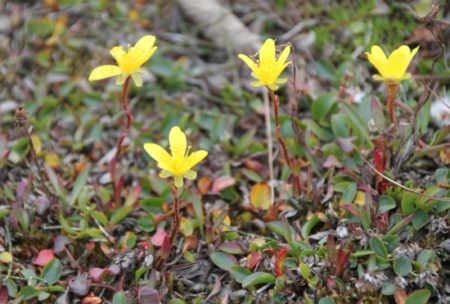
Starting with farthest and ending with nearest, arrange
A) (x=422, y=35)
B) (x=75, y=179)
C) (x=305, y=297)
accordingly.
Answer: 1. (x=422, y=35)
2. (x=75, y=179)
3. (x=305, y=297)

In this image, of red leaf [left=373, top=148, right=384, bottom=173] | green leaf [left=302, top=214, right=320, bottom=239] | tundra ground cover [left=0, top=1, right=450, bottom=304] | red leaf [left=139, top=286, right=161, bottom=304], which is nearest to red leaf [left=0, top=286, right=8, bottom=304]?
tundra ground cover [left=0, top=1, right=450, bottom=304]

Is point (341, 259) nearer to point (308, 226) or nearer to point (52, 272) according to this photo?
point (308, 226)

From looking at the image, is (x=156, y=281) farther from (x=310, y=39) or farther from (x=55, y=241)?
(x=310, y=39)

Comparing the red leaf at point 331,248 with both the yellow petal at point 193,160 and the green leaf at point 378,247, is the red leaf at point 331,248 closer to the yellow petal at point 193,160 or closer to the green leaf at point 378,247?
the green leaf at point 378,247

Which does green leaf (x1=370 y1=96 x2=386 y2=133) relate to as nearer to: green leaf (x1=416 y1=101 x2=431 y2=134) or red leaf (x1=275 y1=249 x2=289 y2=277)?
green leaf (x1=416 y1=101 x2=431 y2=134)

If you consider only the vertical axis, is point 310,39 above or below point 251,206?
above

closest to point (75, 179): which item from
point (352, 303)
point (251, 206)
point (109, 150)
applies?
point (109, 150)
